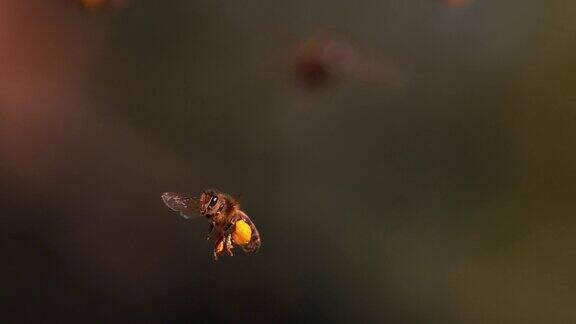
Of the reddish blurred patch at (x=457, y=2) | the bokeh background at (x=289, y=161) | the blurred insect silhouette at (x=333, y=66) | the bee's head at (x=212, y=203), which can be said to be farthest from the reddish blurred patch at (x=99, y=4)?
the reddish blurred patch at (x=457, y=2)

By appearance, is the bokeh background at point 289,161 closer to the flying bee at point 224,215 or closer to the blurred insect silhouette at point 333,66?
the blurred insect silhouette at point 333,66

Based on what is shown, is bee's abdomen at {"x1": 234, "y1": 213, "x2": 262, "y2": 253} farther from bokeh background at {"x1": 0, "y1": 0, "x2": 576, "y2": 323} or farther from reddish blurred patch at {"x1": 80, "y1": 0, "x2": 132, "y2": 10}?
reddish blurred patch at {"x1": 80, "y1": 0, "x2": 132, "y2": 10}

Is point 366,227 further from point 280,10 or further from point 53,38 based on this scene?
point 53,38

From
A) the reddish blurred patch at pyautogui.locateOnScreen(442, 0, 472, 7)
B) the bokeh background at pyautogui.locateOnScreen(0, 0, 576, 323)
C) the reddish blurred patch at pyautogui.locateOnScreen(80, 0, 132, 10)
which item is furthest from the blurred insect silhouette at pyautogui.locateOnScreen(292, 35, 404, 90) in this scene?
the reddish blurred patch at pyautogui.locateOnScreen(80, 0, 132, 10)

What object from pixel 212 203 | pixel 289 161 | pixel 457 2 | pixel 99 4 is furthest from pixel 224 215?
pixel 457 2

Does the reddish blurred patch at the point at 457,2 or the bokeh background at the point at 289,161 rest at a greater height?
the reddish blurred patch at the point at 457,2

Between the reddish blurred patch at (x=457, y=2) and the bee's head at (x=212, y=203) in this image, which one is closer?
the bee's head at (x=212, y=203)
